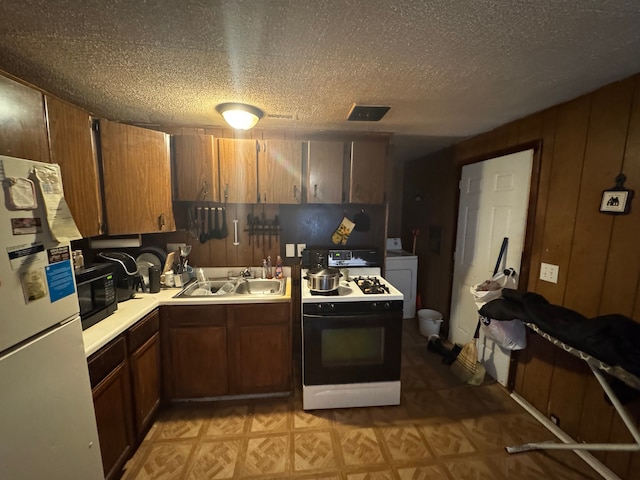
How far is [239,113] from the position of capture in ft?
5.81

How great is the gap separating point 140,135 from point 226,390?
6.74ft

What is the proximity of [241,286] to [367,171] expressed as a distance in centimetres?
157

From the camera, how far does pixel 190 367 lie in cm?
193

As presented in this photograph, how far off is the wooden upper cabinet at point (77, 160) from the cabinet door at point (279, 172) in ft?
3.66

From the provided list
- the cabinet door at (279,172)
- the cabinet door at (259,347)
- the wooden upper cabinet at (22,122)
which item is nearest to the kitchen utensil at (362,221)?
the cabinet door at (279,172)

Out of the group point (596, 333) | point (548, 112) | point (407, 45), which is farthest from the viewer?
point (548, 112)

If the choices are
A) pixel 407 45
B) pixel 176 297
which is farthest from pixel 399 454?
pixel 407 45

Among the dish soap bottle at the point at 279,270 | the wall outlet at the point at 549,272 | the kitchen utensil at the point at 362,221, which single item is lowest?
the dish soap bottle at the point at 279,270

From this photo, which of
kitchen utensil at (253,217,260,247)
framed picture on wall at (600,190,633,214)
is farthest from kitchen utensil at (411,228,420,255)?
kitchen utensil at (253,217,260,247)

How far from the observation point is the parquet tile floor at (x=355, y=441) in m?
1.48

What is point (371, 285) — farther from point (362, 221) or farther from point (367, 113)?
point (367, 113)

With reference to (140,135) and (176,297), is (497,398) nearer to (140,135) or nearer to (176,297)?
(176,297)

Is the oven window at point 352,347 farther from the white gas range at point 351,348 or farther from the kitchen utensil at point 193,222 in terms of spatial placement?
the kitchen utensil at point 193,222

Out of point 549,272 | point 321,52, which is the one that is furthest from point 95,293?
point 549,272
